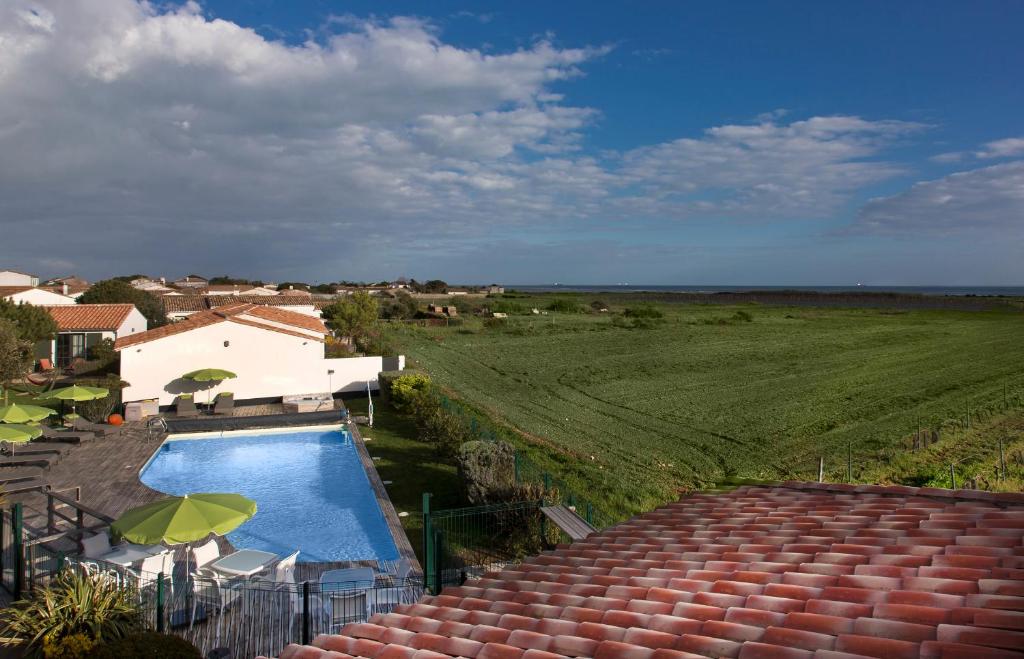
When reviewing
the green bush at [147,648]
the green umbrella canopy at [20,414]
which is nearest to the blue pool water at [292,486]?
the green umbrella canopy at [20,414]

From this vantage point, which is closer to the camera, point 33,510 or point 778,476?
point 33,510

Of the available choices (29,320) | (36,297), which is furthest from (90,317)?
(36,297)

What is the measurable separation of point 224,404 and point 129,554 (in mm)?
14012

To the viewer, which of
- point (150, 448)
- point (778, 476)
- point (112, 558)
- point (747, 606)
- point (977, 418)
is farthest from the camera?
point (977, 418)

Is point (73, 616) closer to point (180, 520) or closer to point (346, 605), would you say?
point (180, 520)

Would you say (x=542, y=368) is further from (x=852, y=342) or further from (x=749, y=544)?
(x=749, y=544)

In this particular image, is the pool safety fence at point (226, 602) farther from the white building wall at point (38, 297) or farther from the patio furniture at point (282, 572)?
the white building wall at point (38, 297)

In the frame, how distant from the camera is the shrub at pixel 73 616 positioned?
6969mm

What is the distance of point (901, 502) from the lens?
18.7 feet

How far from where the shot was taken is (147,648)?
6.46 m

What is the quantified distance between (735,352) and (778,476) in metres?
32.4

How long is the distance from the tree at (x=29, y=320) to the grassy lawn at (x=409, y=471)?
61.4 feet

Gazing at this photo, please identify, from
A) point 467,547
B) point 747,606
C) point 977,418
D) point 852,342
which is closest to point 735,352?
point 852,342

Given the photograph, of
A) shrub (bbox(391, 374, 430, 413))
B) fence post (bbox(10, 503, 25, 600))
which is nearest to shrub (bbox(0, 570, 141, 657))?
fence post (bbox(10, 503, 25, 600))
